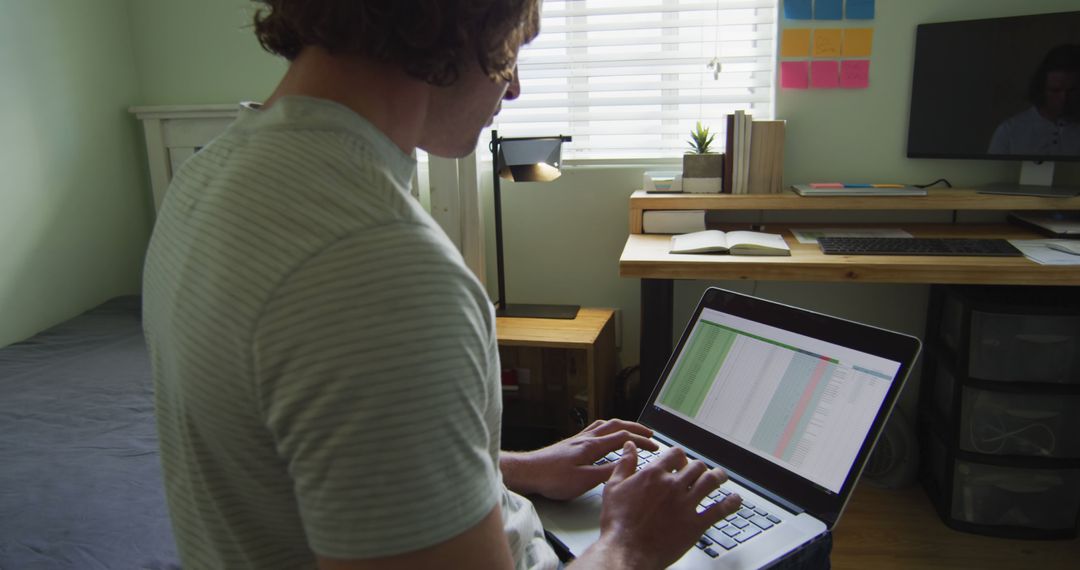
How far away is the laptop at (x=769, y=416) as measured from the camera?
0.92 m

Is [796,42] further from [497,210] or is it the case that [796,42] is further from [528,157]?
[497,210]

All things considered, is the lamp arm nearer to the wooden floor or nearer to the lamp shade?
the lamp shade

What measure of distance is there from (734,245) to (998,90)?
0.92 meters

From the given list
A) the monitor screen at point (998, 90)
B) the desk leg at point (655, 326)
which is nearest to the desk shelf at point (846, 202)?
the monitor screen at point (998, 90)

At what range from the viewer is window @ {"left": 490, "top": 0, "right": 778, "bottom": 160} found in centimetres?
232

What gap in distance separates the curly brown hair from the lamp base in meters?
1.69

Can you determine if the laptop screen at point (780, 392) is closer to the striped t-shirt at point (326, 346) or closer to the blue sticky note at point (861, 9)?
the striped t-shirt at point (326, 346)

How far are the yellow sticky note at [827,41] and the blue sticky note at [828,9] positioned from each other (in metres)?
0.04

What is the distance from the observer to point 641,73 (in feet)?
7.93

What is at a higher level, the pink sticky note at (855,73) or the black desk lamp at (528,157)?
the pink sticky note at (855,73)

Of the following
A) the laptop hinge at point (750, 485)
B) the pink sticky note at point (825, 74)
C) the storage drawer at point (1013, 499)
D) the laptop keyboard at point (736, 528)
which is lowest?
the storage drawer at point (1013, 499)

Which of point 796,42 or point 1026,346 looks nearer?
point 1026,346

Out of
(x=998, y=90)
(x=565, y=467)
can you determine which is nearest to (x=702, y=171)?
(x=998, y=90)

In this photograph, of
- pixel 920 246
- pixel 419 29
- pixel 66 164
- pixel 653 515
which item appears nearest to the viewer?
pixel 419 29
